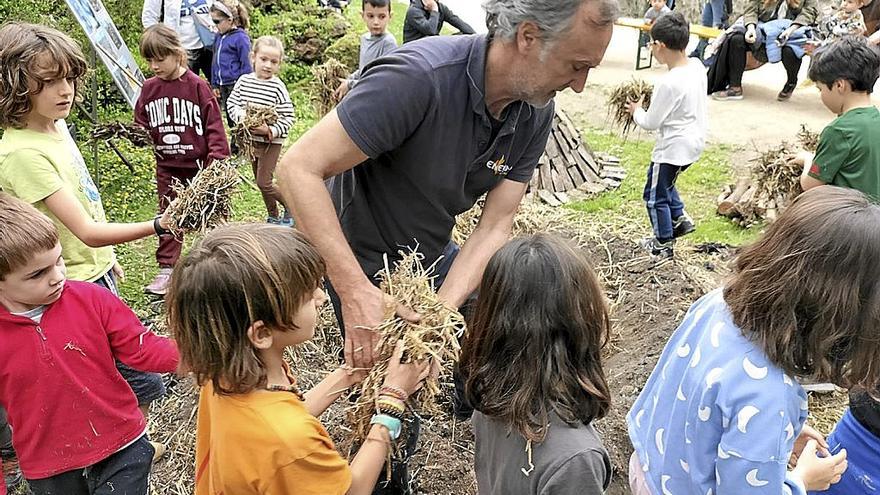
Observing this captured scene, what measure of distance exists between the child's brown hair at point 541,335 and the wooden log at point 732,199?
5.68m

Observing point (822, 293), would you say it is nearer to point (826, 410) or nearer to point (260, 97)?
point (826, 410)

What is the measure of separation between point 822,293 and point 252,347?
155 centimetres

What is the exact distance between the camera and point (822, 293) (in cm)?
188

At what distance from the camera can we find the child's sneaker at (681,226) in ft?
21.0

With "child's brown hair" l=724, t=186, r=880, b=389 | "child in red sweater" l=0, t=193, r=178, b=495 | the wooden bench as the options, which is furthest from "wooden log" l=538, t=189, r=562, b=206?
the wooden bench

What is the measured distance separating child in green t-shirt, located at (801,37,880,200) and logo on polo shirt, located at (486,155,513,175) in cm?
253

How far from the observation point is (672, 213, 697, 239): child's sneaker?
6.41 meters

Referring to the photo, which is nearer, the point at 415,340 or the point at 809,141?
the point at 415,340

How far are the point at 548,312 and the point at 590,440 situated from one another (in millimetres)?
391

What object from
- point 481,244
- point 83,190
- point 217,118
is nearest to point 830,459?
point 481,244

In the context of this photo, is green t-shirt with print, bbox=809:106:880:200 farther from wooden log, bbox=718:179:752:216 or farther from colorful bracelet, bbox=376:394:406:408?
colorful bracelet, bbox=376:394:406:408

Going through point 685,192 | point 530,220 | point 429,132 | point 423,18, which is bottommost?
point 685,192

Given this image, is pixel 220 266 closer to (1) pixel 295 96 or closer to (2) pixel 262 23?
(1) pixel 295 96

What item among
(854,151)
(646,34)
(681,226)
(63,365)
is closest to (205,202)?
(63,365)
